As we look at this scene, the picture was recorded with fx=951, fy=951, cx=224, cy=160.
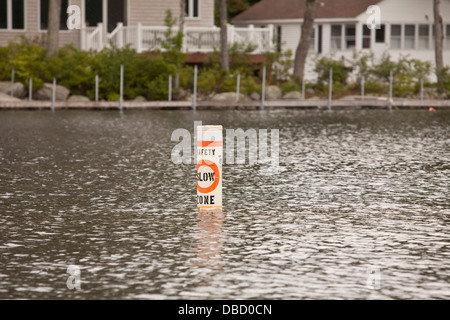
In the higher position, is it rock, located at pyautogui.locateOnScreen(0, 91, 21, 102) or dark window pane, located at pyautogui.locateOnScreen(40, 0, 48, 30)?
dark window pane, located at pyautogui.locateOnScreen(40, 0, 48, 30)

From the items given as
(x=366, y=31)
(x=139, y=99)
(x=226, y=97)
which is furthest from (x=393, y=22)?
(x=139, y=99)

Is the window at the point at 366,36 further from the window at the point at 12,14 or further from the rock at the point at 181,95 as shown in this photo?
the window at the point at 12,14

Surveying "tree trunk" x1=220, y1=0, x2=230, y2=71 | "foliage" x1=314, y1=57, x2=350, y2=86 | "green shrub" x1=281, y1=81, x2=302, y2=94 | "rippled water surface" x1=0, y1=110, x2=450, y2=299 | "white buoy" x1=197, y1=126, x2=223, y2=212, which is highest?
"tree trunk" x1=220, y1=0, x2=230, y2=71

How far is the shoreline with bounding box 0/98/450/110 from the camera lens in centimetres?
4016

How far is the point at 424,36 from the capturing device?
2283 inches

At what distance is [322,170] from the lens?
64.3 ft

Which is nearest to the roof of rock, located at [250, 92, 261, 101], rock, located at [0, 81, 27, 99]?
rock, located at [250, 92, 261, 101]

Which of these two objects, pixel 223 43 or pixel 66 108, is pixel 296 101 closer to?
pixel 223 43

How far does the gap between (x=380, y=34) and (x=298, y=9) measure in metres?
5.71

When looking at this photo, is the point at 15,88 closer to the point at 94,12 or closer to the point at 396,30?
the point at 94,12

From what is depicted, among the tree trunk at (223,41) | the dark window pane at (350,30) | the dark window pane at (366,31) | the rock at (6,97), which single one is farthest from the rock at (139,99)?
the dark window pane at (366,31)

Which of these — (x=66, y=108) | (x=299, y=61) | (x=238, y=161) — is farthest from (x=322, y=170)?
(x=299, y=61)

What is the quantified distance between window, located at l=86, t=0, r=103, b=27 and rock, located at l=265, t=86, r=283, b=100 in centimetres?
1115

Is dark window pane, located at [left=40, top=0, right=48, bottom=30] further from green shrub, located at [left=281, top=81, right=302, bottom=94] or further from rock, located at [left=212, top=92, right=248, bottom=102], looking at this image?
green shrub, located at [left=281, top=81, right=302, bottom=94]
